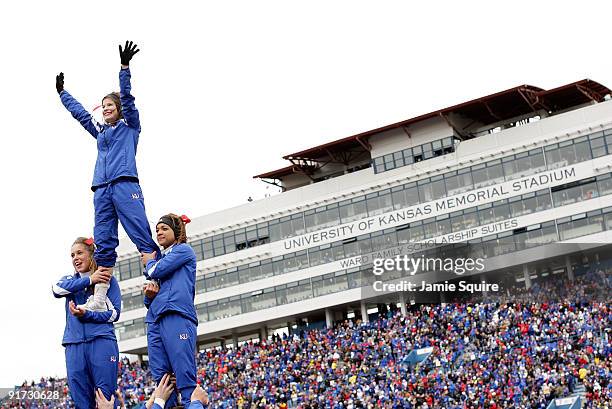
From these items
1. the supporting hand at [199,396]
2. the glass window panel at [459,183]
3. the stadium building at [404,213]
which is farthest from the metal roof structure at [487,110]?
the supporting hand at [199,396]

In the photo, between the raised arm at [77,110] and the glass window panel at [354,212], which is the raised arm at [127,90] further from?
the glass window panel at [354,212]

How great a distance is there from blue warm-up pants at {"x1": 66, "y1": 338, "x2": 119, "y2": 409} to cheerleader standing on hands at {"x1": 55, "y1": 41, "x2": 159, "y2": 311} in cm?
46

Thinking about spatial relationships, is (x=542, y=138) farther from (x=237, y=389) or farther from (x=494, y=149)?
(x=237, y=389)

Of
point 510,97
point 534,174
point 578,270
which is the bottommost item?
point 578,270

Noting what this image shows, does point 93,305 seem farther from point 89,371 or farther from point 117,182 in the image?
point 117,182

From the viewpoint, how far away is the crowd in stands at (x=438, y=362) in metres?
36.3

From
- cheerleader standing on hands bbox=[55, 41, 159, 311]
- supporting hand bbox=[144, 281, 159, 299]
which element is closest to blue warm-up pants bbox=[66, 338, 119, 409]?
cheerleader standing on hands bbox=[55, 41, 159, 311]

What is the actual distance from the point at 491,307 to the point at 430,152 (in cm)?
1224

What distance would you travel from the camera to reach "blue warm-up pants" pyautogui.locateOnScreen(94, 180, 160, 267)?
11320 mm

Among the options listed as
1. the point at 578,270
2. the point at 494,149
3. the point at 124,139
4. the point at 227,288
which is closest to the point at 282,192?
the point at 227,288

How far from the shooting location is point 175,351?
421 inches

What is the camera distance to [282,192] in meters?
60.2

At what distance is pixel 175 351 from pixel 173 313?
39cm

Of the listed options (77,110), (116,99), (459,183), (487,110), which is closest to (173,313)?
(116,99)
